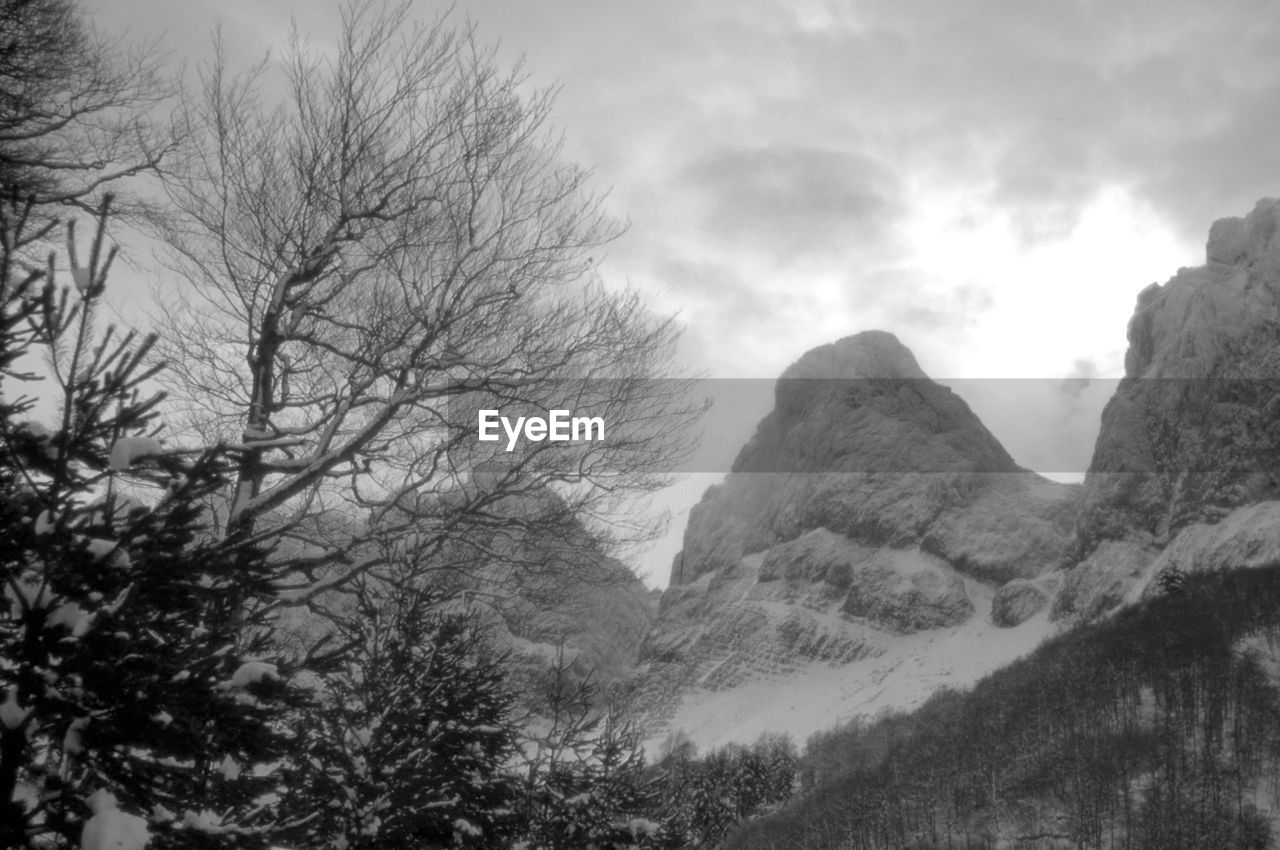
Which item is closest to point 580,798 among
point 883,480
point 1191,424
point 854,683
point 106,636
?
point 106,636

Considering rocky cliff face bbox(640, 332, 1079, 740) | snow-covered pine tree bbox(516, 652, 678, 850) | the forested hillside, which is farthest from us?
rocky cliff face bbox(640, 332, 1079, 740)

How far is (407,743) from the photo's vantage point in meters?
8.37

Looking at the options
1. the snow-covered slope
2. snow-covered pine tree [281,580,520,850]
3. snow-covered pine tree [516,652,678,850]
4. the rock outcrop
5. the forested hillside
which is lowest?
the snow-covered slope

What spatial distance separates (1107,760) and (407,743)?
68.2 feet

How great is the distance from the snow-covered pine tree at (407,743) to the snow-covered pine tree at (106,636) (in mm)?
2908

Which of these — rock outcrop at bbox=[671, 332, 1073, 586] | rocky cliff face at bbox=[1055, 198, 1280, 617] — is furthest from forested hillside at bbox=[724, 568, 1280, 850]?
rock outcrop at bbox=[671, 332, 1073, 586]

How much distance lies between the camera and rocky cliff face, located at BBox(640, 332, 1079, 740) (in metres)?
96.2

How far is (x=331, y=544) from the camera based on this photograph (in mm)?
6941

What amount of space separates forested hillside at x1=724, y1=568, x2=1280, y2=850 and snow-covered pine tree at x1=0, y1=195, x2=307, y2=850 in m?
20.9

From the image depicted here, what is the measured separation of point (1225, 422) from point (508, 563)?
7838 cm

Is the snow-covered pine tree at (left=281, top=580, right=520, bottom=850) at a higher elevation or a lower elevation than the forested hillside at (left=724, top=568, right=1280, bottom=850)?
higher

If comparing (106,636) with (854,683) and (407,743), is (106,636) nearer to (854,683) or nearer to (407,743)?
(407,743)

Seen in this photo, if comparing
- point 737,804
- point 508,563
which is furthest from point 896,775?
point 508,563

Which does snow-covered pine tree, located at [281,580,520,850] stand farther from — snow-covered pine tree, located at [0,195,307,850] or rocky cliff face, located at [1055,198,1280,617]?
rocky cliff face, located at [1055,198,1280,617]
